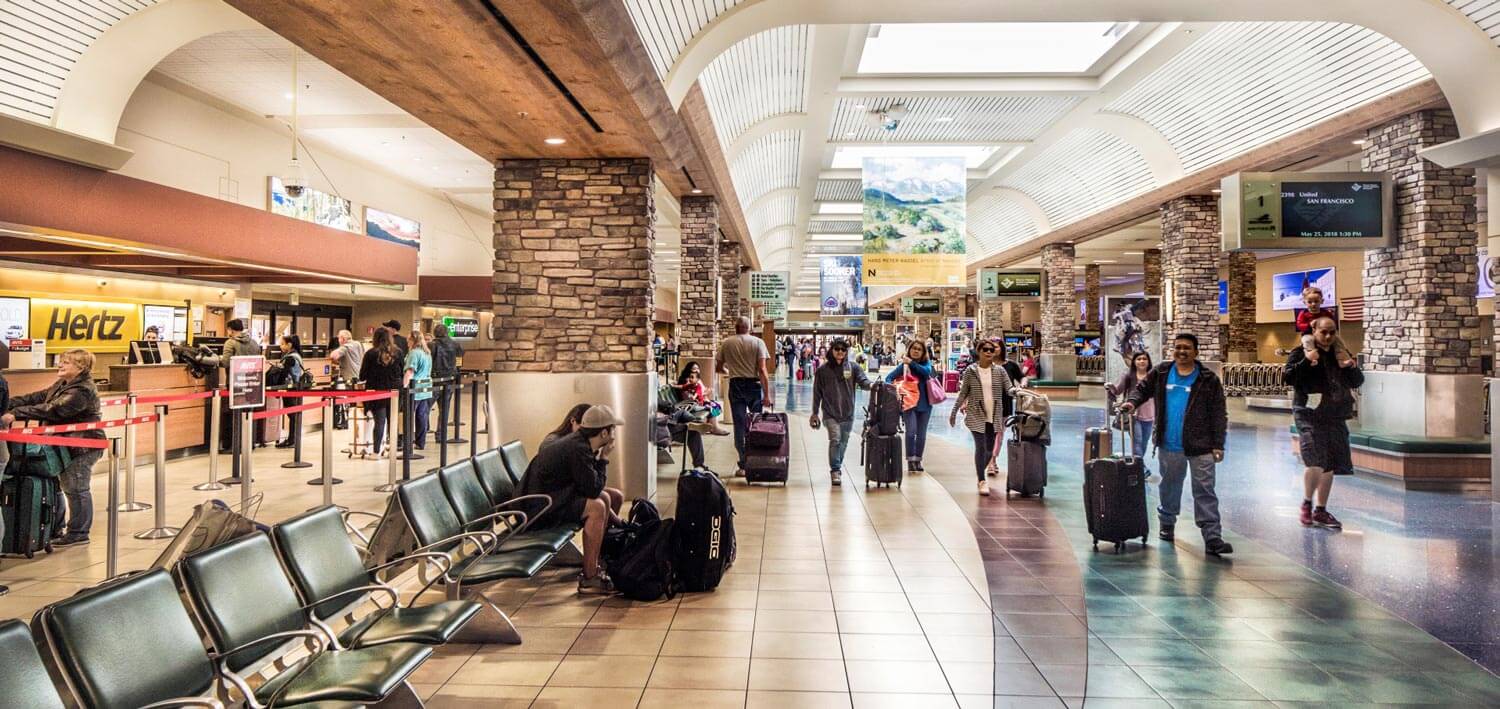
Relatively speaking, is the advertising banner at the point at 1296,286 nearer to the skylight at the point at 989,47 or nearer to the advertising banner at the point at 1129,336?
the advertising banner at the point at 1129,336

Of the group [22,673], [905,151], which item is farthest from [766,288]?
[22,673]

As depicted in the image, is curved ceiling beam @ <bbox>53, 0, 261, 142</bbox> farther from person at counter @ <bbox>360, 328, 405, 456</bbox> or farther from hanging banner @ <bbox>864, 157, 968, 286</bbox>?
hanging banner @ <bbox>864, 157, 968, 286</bbox>

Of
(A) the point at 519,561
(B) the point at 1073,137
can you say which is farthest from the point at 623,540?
(B) the point at 1073,137

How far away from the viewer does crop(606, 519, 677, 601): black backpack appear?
449 cm

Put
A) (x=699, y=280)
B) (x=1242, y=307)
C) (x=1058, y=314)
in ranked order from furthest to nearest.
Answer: (x=1242, y=307) → (x=1058, y=314) → (x=699, y=280)

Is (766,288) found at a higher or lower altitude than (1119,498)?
higher

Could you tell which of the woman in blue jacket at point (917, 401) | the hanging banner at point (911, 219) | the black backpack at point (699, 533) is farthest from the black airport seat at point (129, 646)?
the hanging banner at point (911, 219)

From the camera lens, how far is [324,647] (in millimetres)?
2701

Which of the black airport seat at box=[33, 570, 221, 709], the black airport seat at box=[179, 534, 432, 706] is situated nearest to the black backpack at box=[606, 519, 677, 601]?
the black airport seat at box=[179, 534, 432, 706]

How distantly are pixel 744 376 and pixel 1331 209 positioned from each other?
752 centimetres

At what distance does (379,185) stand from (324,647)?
17091mm

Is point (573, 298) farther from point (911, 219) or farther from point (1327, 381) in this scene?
point (911, 219)

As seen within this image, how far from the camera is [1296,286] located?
22.0m

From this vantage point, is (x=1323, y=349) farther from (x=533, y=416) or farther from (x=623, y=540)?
(x=533, y=416)
